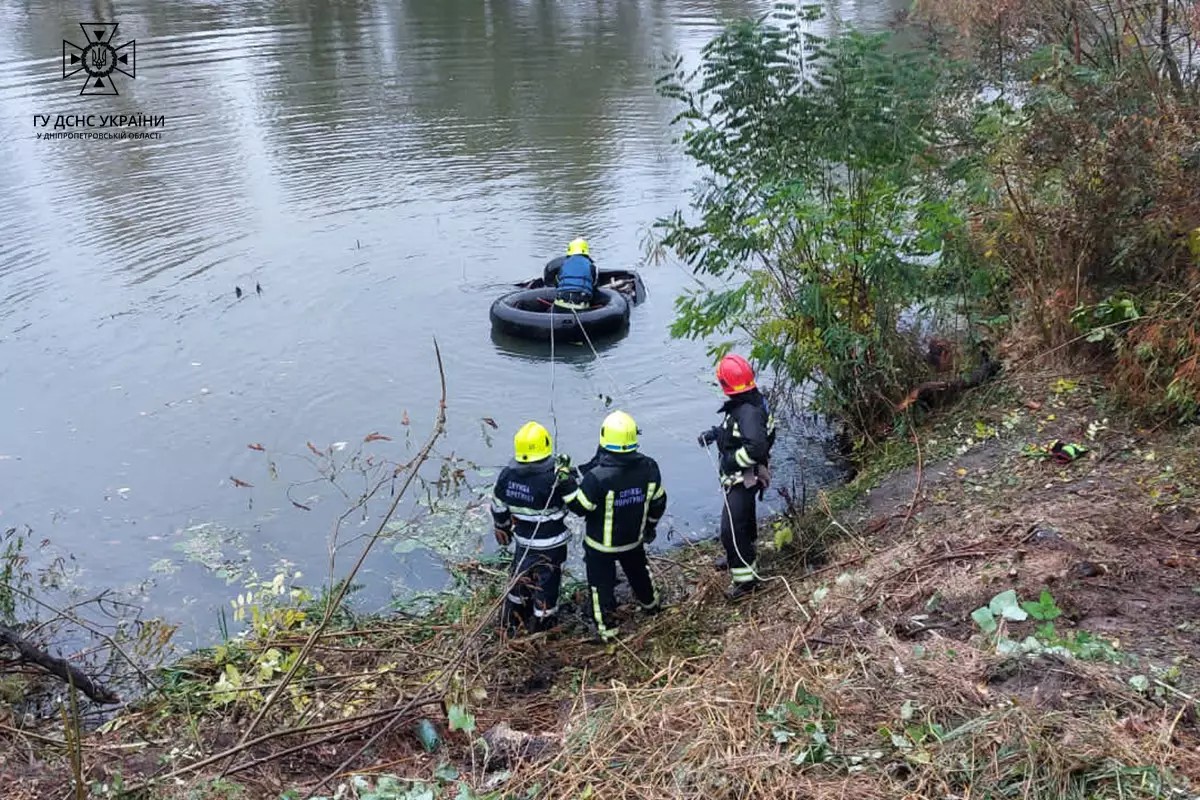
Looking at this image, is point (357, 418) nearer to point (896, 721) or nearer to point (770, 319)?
point (770, 319)

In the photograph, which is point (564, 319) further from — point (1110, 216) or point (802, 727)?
point (802, 727)

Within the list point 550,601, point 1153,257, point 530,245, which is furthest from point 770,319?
point 530,245

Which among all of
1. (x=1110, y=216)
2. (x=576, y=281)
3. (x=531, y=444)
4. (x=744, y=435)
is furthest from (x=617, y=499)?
(x=576, y=281)

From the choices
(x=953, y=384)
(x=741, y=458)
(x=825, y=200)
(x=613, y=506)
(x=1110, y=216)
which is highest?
(x=825, y=200)

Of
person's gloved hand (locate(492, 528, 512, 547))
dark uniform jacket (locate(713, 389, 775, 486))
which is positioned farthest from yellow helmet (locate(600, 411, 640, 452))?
person's gloved hand (locate(492, 528, 512, 547))

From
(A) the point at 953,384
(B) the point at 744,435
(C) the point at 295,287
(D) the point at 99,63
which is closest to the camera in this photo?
(B) the point at 744,435

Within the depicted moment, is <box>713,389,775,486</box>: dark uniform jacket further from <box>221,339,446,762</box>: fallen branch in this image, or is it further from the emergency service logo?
the emergency service logo

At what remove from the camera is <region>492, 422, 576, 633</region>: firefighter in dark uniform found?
22.4 feet

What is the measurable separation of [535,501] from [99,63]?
2607 centimetres

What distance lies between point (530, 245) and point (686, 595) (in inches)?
372

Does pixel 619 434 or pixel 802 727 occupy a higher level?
pixel 619 434

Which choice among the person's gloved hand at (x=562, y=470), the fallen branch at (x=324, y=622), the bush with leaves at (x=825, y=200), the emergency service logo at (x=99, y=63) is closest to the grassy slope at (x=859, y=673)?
the fallen branch at (x=324, y=622)

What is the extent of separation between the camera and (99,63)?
27.4 meters

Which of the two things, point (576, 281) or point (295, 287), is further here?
point (295, 287)
